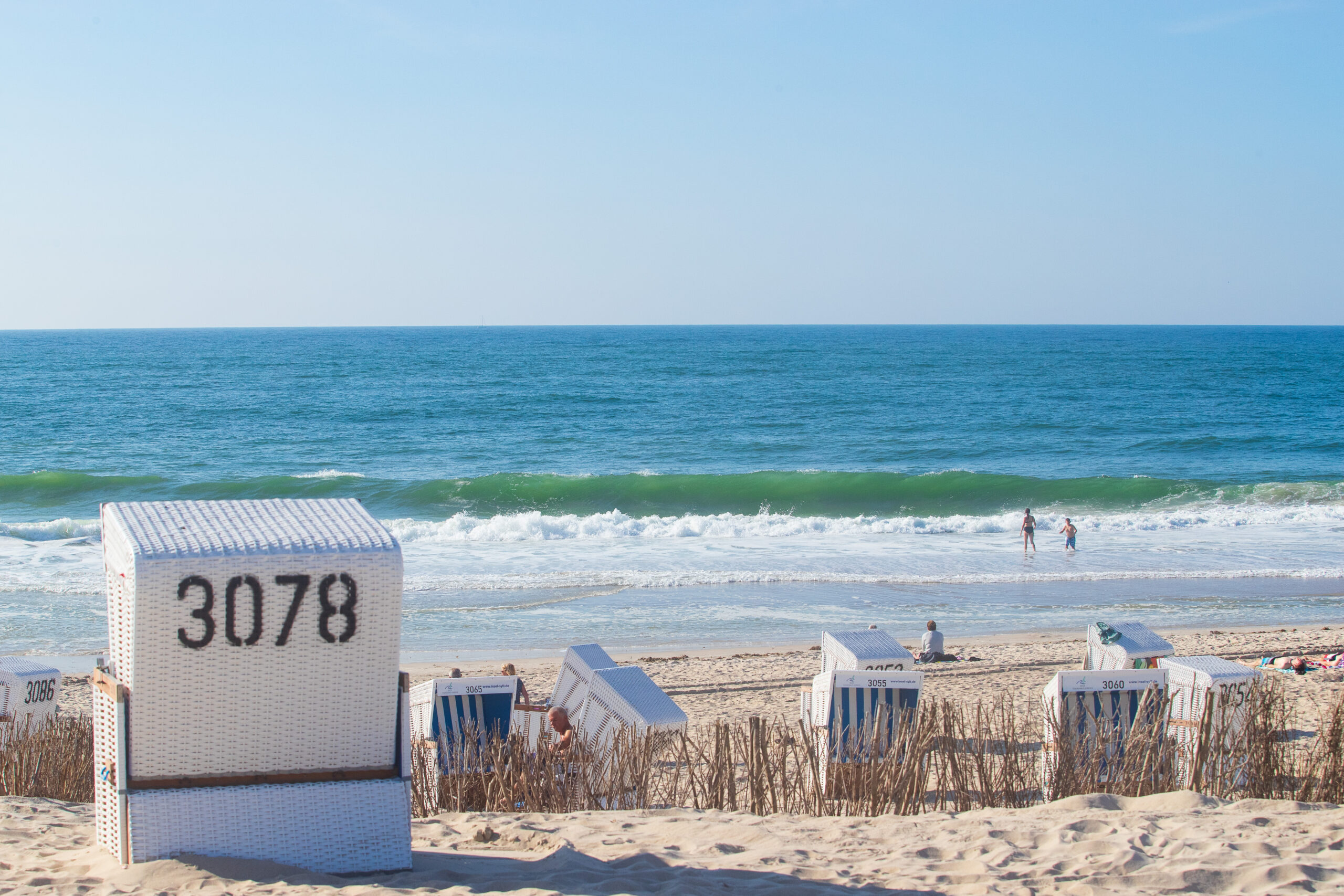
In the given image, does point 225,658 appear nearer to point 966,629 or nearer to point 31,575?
point 966,629

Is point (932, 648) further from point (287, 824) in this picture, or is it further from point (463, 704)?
point (287, 824)

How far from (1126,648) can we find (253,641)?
8.32 metres

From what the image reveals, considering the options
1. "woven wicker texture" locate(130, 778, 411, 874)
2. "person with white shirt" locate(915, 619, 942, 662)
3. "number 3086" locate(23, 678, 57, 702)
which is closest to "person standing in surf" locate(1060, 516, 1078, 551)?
"person with white shirt" locate(915, 619, 942, 662)

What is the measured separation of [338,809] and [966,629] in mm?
12058

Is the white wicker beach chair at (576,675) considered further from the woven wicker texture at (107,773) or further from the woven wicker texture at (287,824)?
the woven wicker texture at (107,773)

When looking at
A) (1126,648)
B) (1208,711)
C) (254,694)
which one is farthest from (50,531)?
(1208,711)

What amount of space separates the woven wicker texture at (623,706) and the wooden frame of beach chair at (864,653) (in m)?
1.99

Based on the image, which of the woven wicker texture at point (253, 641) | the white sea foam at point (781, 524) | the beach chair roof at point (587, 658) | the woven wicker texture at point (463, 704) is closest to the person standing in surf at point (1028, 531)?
the white sea foam at point (781, 524)

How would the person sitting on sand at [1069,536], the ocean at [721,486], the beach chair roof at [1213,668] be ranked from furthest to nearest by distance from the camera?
the person sitting on sand at [1069,536] → the ocean at [721,486] → the beach chair roof at [1213,668]

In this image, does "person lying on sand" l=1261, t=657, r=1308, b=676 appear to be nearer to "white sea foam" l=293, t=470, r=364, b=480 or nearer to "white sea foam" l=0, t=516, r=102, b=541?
"white sea foam" l=0, t=516, r=102, b=541

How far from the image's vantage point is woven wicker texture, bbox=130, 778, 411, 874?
13.2 feet

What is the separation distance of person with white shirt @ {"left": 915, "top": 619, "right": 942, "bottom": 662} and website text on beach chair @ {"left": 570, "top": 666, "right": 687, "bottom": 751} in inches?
214

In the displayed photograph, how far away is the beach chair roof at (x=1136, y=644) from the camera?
9844 millimetres

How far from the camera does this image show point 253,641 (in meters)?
3.98
